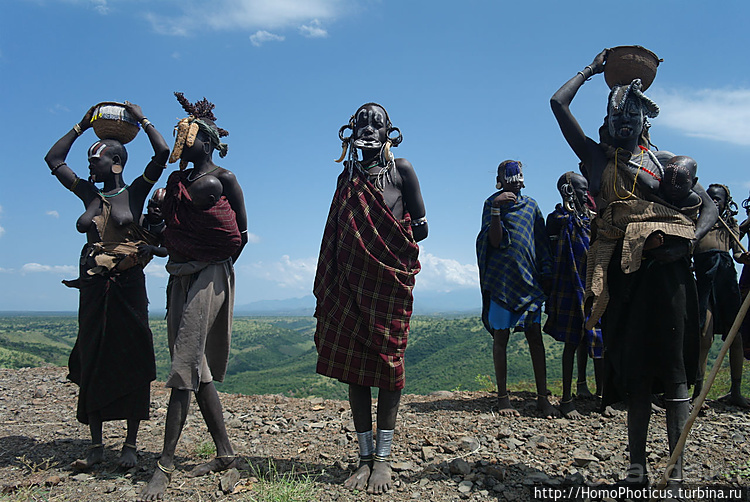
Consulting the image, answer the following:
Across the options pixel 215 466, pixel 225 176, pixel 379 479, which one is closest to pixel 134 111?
pixel 225 176

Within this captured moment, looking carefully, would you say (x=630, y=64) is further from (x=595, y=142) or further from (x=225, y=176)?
(x=225, y=176)

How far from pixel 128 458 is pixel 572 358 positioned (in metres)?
4.03

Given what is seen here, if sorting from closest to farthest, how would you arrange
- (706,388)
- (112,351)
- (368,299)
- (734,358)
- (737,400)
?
(706,388) < (368,299) < (112,351) < (737,400) < (734,358)

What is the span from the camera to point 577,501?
302cm

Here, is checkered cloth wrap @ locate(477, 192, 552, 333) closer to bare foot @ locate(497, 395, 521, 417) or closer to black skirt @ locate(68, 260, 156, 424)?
bare foot @ locate(497, 395, 521, 417)

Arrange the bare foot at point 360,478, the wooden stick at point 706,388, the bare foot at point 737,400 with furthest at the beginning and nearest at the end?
the bare foot at point 737,400, the bare foot at point 360,478, the wooden stick at point 706,388

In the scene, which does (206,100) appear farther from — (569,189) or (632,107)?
(569,189)

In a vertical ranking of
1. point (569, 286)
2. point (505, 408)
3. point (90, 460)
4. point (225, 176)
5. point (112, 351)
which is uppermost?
point (225, 176)

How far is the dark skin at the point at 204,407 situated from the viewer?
10.8 feet

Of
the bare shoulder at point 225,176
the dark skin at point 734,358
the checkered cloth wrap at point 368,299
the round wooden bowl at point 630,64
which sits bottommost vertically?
the dark skin at point 734,358

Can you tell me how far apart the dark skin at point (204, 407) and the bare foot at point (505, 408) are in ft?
8.41

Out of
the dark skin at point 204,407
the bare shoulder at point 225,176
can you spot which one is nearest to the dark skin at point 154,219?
the dark skin at point 204,407

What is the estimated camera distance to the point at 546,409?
4.94 meters

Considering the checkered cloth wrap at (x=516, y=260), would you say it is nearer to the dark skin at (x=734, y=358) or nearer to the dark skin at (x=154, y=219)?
the dark skin at (x=734, y=358)
